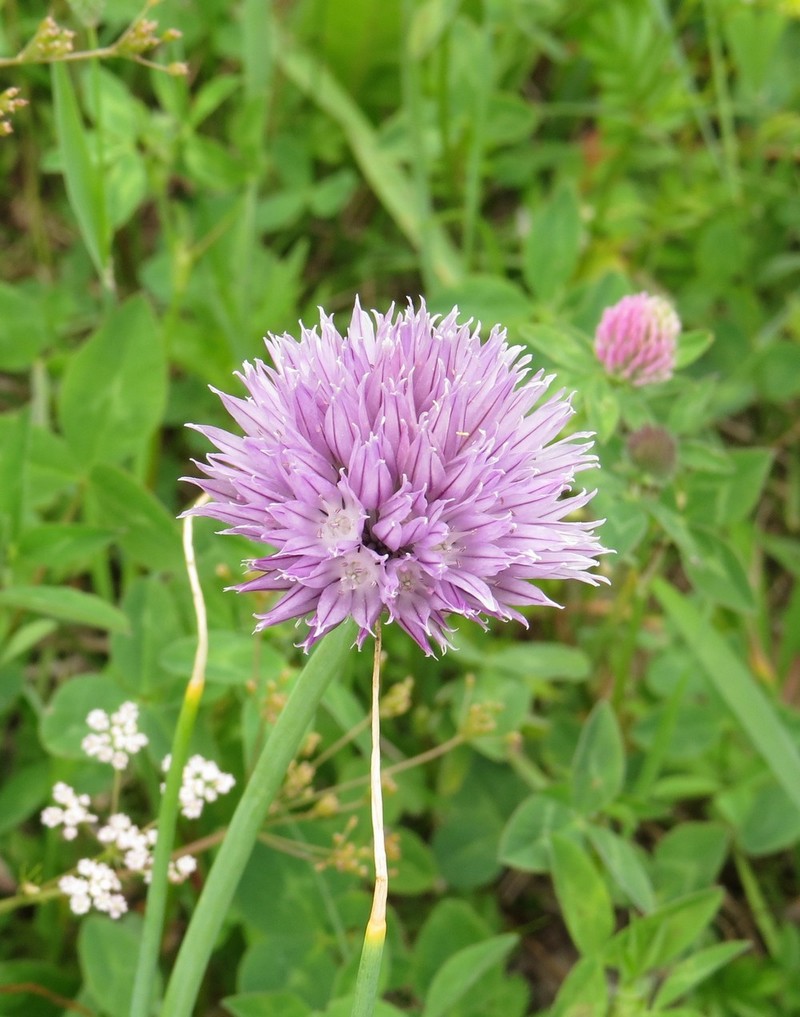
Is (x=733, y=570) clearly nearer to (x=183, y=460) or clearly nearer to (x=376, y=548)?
(x=376, y=548)

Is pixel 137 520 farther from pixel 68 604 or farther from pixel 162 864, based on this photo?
pixel 162 864

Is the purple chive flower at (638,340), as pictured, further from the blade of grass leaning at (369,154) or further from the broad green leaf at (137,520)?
the blade of grass leaning at (369,154)

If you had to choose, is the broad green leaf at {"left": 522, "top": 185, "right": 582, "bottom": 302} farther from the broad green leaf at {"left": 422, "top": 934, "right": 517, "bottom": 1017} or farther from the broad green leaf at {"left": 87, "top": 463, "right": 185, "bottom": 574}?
the broad green leaf at {"left": 422, "top": 934, "right": 517, "bottom": 1017}

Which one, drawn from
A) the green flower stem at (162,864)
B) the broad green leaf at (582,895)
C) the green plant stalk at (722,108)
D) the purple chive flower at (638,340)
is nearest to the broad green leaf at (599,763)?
the broad green leaf at (582,895)

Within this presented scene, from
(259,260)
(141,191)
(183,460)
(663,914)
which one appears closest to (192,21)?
(259,260)

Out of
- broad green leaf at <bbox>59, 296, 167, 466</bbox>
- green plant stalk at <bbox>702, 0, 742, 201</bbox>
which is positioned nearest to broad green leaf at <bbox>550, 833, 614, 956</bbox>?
broad green leaf at <bbox>59, 296, 167, 466</bbox>
